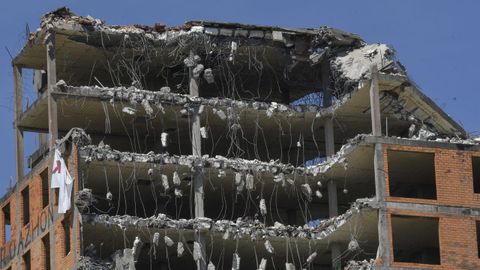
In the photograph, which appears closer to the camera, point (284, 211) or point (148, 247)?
point (148, 247)

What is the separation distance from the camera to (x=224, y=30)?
292 ft

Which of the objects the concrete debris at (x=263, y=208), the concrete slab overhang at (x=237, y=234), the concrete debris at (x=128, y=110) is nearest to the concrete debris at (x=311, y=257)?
the concrete slab overhang at (x=237, y=234)

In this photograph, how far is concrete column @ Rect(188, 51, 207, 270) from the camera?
86.1 metres

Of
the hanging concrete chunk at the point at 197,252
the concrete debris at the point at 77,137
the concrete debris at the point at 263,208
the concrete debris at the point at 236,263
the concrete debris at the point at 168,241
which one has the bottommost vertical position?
the concrete debris at the point at 236,263

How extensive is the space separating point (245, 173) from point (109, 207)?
6.90 meters

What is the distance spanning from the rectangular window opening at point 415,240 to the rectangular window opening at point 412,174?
2.29 meters

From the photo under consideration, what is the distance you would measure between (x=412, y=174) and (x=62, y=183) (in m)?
15.6

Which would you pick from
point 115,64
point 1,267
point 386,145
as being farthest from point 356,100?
point 1,267

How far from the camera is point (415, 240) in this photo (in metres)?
87.4

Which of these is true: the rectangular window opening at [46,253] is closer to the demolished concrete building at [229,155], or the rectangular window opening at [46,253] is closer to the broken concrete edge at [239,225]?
the demolished concrete building at [229,155]

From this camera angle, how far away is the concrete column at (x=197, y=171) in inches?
3388

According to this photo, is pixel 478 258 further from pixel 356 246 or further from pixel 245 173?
pixel 245 173

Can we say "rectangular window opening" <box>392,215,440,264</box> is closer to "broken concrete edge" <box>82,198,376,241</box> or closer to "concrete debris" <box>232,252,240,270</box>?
"broken concrete edge" <box>82,198,376,241</box>

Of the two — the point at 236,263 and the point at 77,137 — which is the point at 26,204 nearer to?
the point at 77,137
